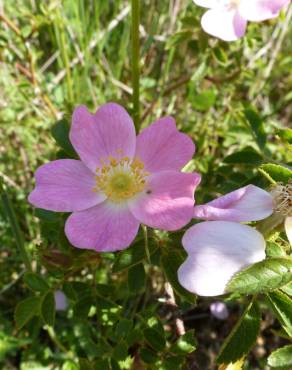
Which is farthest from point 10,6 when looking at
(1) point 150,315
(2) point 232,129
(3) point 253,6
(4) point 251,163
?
(1) point 150,315

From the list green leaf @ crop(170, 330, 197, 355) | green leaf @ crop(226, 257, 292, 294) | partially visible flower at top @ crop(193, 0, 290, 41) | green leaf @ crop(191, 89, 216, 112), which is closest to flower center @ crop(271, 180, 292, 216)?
green leaf @ crop(226, 257, 292, 294)

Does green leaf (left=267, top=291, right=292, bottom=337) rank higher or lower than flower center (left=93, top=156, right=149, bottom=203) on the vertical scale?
lower

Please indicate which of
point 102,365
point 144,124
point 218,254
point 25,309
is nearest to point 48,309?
point 25,309

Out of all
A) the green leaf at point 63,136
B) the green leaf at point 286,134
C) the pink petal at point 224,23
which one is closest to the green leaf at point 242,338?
the green leaf at point 286,134

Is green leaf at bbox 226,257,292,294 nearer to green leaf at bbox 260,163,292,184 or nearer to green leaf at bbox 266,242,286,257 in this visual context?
green leaf at bbox 266,242,286,257

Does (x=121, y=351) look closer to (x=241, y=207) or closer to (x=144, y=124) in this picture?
(x=241, y=207)

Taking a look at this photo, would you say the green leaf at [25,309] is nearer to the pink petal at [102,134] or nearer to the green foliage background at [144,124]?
the green foliage background at [144,124]
